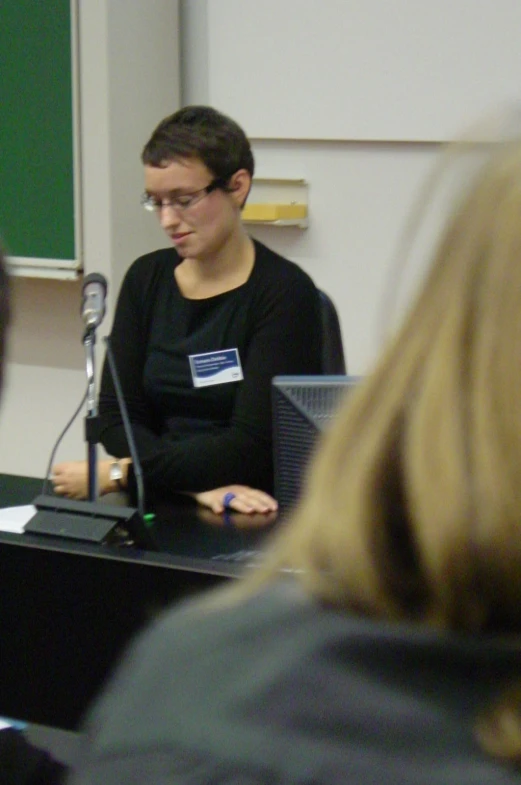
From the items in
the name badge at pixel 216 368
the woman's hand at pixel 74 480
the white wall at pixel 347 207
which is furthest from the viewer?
the white wall at pixel 347 207

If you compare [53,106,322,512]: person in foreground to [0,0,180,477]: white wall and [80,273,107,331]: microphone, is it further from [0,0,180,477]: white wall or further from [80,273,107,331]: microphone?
[0,0,180,477]: white wall

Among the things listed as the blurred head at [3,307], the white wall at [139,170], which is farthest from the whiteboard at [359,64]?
the blurred head at [3,307]

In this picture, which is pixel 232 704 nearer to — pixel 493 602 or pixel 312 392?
pixel 493 602

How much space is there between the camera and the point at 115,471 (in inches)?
93.7

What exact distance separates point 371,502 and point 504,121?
0.65ft

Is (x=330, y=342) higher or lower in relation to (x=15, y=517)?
higher

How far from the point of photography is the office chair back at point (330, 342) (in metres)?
2.54

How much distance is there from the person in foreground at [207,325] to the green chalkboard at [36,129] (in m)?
1.19

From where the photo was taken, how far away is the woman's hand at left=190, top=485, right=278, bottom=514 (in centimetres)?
221

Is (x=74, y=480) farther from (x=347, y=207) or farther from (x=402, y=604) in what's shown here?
(x=402, y=604)

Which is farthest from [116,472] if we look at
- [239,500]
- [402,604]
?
[402,604]

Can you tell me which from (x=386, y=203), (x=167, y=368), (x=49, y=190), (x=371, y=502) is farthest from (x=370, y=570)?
(x=49, y=190)

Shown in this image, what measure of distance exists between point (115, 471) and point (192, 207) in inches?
24.6

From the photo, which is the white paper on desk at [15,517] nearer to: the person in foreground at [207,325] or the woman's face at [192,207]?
the person in foreground at [207,325]
